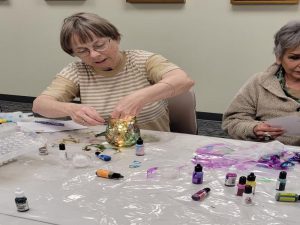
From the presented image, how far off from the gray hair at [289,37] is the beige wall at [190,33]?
5.18 ft

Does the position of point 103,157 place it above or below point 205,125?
above

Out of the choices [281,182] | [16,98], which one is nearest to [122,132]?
[281,182]

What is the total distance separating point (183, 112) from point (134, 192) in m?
0.82

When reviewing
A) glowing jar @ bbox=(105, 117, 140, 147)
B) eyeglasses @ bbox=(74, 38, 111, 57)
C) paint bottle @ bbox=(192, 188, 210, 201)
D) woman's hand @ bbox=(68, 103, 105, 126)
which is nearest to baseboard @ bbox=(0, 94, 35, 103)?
eyeglasses @ bbox=(74, 38, 111, 57)

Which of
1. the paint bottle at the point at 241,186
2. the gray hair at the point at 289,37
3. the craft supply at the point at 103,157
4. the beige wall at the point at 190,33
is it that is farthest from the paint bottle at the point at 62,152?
the beige wall at the point at 190,33

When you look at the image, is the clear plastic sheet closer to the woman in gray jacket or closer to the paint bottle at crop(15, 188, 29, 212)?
the paint bottle at crop(15, 188, 29, 212)

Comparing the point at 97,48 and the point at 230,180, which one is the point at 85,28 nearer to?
the point at 97,48

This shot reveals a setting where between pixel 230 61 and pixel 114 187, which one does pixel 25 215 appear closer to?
pixel 114 187

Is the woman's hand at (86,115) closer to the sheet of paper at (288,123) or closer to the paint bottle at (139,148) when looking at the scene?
the paint bottle at (139,148)

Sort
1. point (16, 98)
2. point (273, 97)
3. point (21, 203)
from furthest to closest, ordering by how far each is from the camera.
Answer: point (16, 98) < point (273, 97) < point (21, 203)

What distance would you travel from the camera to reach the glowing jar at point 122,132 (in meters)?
1.42

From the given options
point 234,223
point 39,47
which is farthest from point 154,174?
point 39,47

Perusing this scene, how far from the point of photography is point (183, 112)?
5.97ft

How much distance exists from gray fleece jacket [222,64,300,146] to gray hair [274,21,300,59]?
13cm
